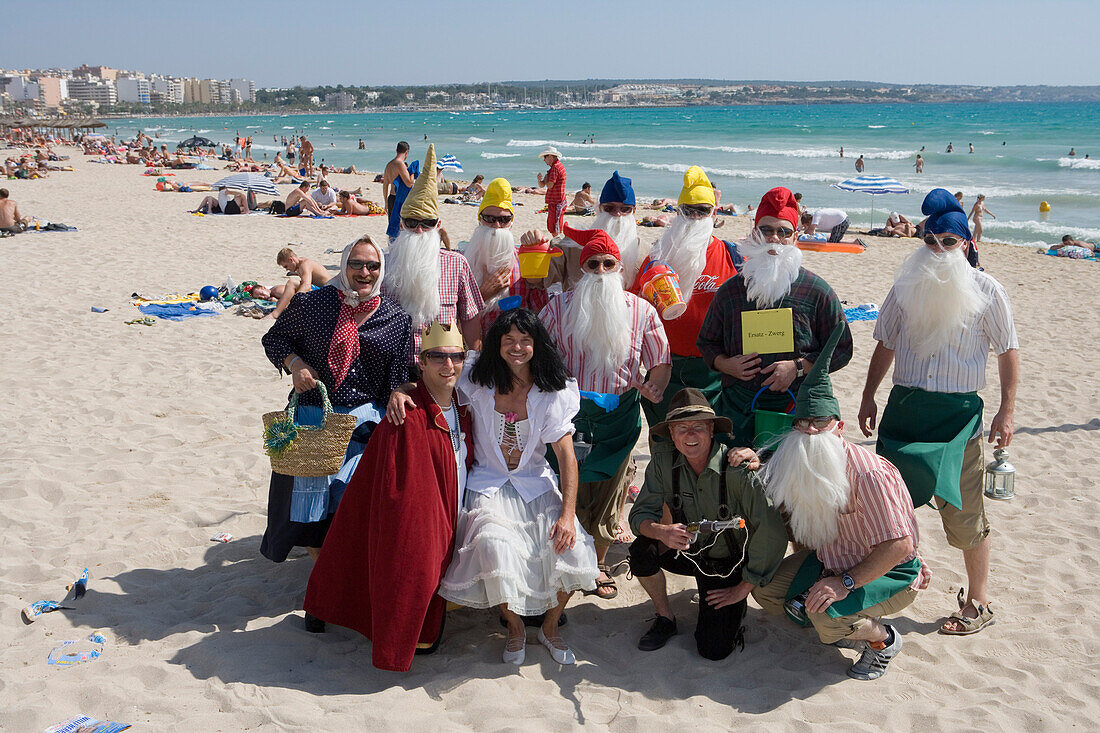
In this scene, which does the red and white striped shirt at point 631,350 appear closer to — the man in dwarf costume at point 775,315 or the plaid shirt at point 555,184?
the man in dwarf costume at point 775,315

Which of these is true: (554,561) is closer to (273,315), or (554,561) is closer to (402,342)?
(402,342)

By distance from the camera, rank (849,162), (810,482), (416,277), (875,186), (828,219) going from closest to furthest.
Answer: (810,482), (416,277), (828,219), (875,186), (849,162)

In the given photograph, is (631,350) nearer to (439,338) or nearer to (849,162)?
(439,338)

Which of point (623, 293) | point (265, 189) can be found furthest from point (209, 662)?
point (265, 189)

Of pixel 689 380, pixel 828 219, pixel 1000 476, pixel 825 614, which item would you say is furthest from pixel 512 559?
pixel 828 219

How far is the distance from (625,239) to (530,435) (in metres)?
1.49

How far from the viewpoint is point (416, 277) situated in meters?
4.28

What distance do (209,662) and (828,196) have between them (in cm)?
2770

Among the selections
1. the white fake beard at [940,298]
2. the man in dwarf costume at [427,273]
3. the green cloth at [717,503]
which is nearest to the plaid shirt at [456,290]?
the man in dwarf costume at [427,273]

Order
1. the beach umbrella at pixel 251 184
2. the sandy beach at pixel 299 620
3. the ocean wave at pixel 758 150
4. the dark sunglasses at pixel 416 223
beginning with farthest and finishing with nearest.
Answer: the ocean wave at pixel 758 150 → the beach umbrella at pixel 251 184 → the dark sunglasses at pixel 416 223 → the sandy beach at pixel 299 620

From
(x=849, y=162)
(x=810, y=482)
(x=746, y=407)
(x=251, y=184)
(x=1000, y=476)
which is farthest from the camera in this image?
(x=849, y=162)

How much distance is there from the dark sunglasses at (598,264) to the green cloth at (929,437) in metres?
1.52

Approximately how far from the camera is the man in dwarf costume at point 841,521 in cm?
346

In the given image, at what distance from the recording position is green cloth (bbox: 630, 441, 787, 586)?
3.64 m
